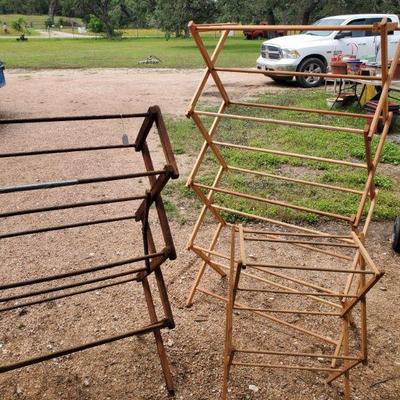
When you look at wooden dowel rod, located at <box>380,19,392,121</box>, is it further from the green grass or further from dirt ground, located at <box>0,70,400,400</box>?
the green grass

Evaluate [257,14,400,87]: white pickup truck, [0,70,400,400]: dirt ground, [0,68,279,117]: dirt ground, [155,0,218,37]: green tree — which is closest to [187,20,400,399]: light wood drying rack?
[0,70,400,400]: dirt ground

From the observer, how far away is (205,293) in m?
3.01

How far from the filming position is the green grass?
4305mm

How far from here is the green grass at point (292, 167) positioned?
4305mm

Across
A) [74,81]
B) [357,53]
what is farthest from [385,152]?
[74,81]

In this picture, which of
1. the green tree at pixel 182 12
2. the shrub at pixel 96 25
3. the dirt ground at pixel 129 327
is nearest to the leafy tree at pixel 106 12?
the shrub at pixel 96 25

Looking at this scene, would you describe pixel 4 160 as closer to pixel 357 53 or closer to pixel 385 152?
pixel 385 152

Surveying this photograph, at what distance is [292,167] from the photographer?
5.45 m

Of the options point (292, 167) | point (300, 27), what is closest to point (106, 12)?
point (292, 167)

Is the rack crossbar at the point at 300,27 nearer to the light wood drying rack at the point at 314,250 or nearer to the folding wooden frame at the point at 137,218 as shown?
the light wood drying rack at the point at 314,250

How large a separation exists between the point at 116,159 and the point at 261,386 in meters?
4.24

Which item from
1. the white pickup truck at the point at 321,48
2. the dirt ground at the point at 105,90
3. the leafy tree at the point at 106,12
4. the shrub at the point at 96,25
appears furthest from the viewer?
the shrub at the point at 96,25

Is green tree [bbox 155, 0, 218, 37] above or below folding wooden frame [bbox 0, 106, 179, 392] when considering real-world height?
below

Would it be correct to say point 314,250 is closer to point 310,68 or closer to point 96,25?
point 310,68
